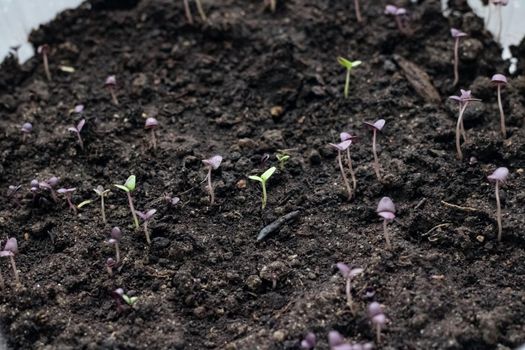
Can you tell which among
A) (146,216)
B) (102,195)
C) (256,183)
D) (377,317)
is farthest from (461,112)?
(102,195)

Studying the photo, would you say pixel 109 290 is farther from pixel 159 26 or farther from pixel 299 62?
pixel 159 26

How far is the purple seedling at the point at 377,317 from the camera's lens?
141 cm

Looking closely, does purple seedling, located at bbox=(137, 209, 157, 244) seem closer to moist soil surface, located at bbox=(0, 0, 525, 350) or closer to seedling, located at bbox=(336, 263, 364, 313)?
moist soil surface, located at bbox=(0, 0, 525, 350)

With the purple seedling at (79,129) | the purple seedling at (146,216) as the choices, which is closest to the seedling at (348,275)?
the purple seedling at (146,216)

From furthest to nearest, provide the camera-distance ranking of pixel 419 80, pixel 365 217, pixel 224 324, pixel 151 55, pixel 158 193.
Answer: pixel 151 55 → pixel 419 80 → pixel 158 193 → pixel 365 217 → pixel 224 324

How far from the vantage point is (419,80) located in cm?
216

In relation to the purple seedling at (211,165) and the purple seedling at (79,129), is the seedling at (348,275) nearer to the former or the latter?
the purple seedling at (211,165)

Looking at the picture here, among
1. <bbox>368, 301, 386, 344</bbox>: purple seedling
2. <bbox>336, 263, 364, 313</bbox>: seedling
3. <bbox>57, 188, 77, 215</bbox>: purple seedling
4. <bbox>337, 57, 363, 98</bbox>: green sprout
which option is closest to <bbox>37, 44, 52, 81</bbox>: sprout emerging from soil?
<bbox>57, 188, 77, 215</bbox>: purple seedling

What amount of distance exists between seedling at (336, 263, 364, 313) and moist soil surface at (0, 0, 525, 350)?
0.02 metres

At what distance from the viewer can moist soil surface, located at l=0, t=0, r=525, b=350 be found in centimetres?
158

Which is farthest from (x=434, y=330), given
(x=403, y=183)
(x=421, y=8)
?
(x=421, y=8)

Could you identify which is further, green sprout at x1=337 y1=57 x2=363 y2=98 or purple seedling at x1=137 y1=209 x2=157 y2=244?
green sprout at x1=337 y1=57 x2=363 y2=98

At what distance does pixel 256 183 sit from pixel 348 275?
0.51m

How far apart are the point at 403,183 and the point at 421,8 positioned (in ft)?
2.76
